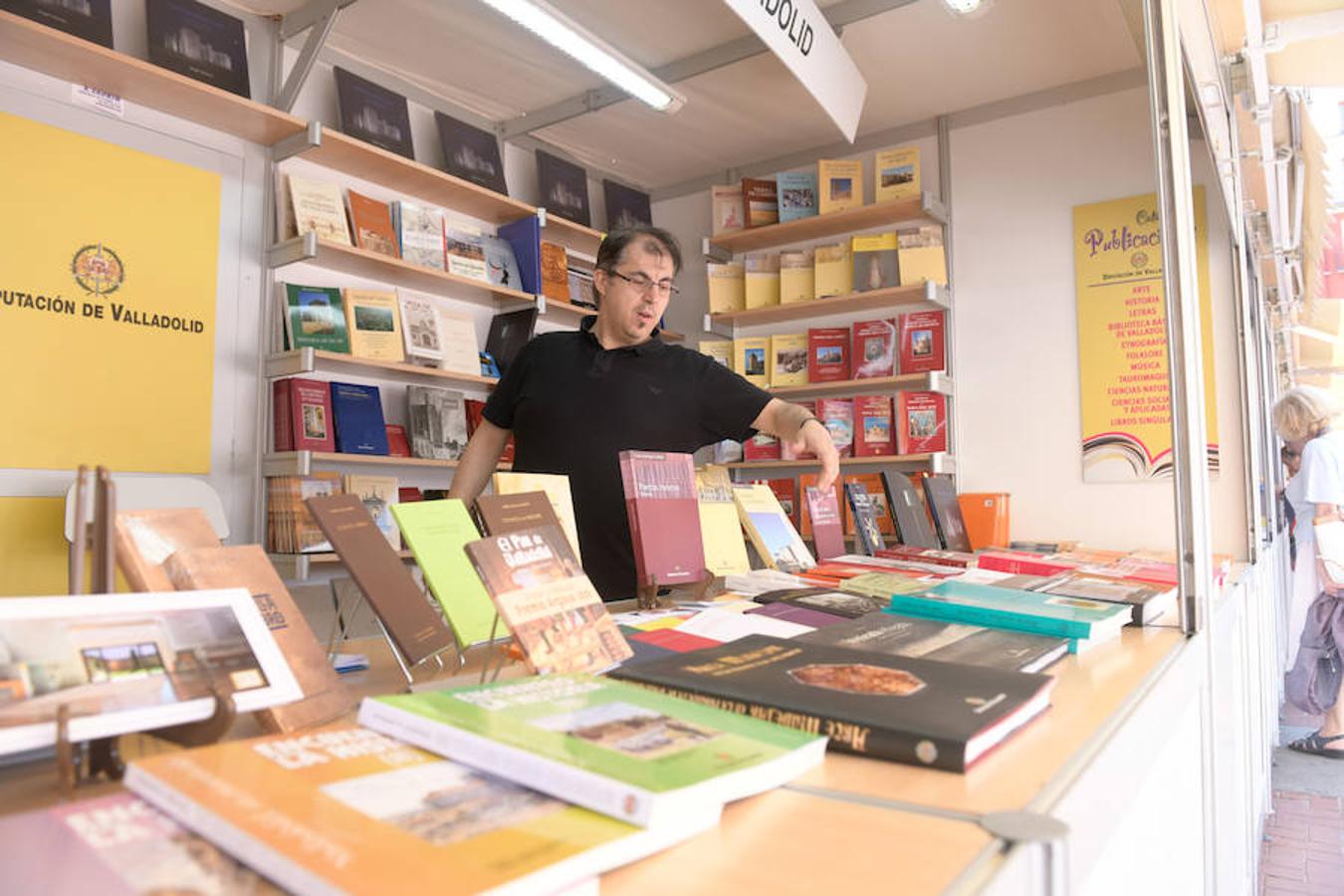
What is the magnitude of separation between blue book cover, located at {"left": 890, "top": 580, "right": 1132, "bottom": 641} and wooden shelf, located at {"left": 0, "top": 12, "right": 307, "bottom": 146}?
118 inches

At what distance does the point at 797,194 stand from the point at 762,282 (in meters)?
0.51

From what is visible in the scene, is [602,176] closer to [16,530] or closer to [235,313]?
[235,313]

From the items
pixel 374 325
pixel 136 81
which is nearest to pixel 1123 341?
pixel 374 325

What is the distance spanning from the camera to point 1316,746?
3.83 meters

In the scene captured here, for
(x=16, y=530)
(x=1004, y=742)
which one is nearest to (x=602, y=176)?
(x=16, y=530)

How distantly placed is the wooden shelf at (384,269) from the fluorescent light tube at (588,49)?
1054 millimetres

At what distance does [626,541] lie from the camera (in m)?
2.13

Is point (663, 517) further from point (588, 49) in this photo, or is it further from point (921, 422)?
point (921, 422)

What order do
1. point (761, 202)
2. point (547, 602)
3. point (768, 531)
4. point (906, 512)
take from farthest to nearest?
point (761, 202)
point (906, 512)
point (768, 531)
point (547, 602)

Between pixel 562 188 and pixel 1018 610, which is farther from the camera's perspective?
pixel 562 188

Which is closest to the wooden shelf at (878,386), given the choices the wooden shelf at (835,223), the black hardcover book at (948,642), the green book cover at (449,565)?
the wooden shelf at (835,223)

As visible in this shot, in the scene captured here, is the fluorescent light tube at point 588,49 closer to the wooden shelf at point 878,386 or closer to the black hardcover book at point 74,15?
the black hardcover book at point 74,15

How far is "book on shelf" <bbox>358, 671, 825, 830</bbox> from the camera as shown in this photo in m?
0.51

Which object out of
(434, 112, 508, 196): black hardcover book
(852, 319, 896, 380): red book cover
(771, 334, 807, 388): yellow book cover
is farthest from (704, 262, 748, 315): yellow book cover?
(434, 112, 508, 196): black hardcover book
